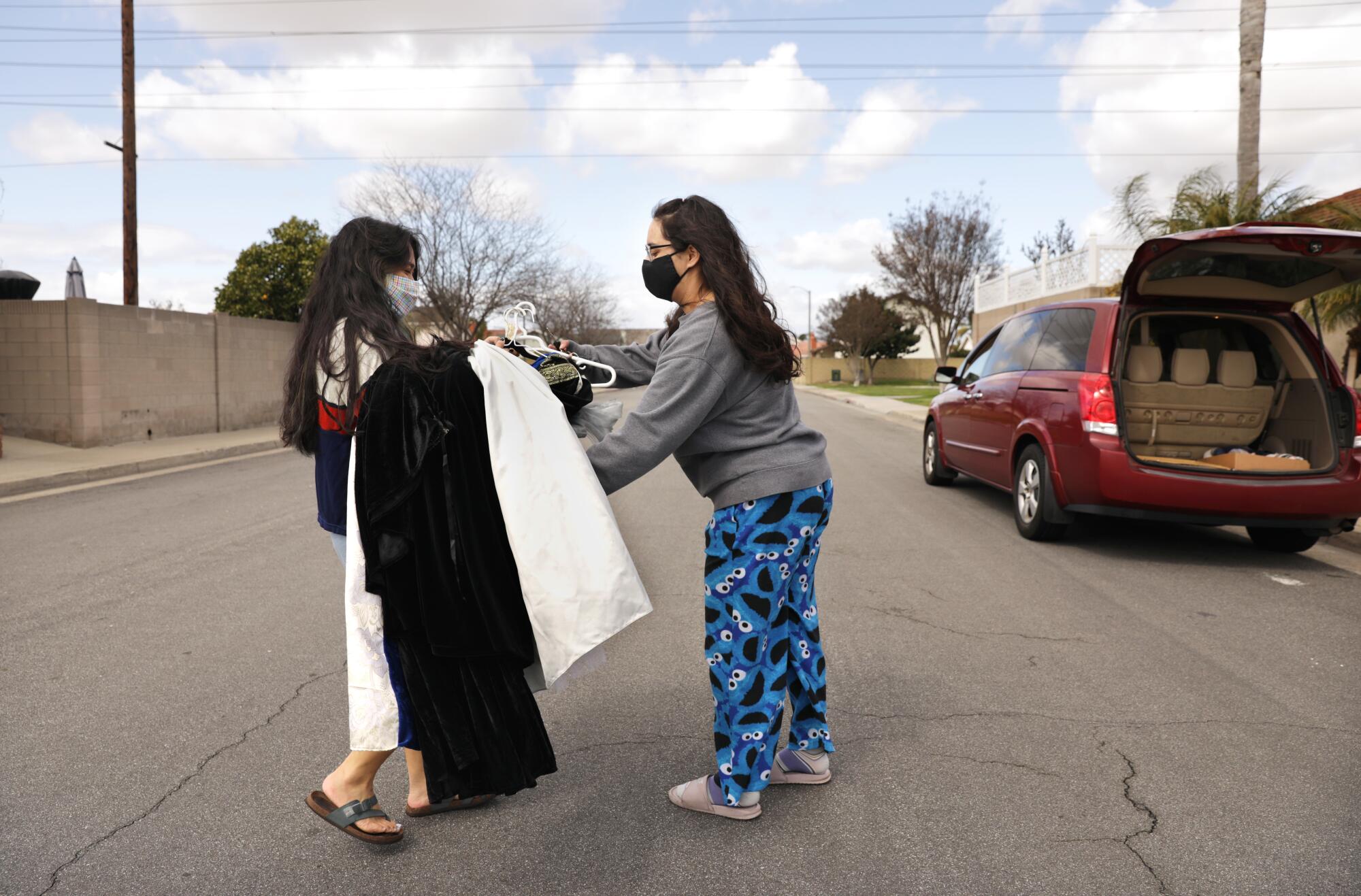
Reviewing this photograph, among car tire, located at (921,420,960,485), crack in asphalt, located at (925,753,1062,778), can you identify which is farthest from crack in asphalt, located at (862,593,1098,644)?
car tire, located at (921,420,960,485)

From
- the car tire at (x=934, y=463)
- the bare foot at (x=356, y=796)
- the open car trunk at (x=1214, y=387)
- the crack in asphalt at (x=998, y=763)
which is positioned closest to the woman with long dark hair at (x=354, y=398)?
the bare foot at (x=356, y=796)

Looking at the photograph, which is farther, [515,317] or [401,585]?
[515,317]

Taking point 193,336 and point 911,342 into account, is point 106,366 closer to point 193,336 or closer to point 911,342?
point 193,336

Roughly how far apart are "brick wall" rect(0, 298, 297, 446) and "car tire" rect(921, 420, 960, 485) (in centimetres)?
828

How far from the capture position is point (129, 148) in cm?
1742

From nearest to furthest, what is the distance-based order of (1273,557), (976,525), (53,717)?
(53,717), (1273,557), (976,525)

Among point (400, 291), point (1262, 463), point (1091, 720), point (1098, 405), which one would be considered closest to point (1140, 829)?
point (1091, 720)

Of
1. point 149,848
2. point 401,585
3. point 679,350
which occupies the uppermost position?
point 679,350

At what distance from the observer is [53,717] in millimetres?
3824

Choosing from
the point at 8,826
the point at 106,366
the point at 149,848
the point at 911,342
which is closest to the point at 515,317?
the point at 149,848

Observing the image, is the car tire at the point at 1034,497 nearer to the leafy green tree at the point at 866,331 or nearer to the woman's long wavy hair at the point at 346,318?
the woman's long wavy hair at the point at 346,318

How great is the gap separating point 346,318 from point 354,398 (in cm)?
24

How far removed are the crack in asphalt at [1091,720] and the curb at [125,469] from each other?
6.62m

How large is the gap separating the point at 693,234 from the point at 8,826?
2.63 metres
